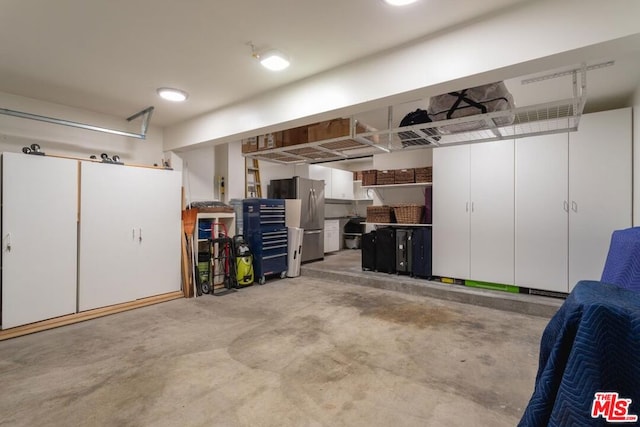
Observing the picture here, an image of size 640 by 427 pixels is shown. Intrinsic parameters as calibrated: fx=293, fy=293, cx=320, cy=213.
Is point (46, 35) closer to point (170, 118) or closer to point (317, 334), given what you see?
point (170, 118)

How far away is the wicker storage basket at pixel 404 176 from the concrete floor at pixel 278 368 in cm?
213

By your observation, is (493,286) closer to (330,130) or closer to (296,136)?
(330,130)

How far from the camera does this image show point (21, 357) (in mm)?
2588

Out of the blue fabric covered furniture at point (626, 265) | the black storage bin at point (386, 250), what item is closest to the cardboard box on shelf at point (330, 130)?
the black storage bin at point (386, 250)

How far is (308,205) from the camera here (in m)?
6.57

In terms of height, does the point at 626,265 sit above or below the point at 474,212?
below

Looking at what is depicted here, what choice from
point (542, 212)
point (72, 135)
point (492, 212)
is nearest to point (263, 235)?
point (72, 135)

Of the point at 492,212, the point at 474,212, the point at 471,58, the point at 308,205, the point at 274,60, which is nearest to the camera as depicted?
the point at 471,58

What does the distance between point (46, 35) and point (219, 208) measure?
2899 millimetres

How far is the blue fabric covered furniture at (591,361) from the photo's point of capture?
601mm

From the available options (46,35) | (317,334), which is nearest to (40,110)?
(46,35)

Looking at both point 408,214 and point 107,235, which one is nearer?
point 107,235

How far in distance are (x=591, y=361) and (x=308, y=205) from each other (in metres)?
6.04

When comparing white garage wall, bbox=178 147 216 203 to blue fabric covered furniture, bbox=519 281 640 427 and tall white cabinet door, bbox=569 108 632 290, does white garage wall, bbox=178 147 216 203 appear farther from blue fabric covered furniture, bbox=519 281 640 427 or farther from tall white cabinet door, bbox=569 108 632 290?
tall white cabinet door, bbox=569 108 632 290
